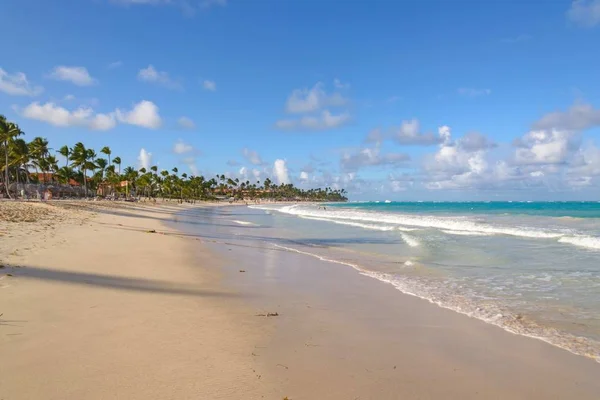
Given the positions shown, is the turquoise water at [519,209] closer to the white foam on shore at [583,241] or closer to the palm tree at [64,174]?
the white foam on shore at [583,241]

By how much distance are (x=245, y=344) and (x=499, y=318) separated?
196 inches

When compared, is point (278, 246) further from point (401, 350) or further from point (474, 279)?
point (401, 350)

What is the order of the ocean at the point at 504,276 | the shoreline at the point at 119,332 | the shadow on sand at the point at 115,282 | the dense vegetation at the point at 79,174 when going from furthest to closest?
the dense vegetation at the point at 79,174 → the shadow on sand at the point at 115,282 → the ocean at the point at 504,276 → the shoreline at the point at 119,332

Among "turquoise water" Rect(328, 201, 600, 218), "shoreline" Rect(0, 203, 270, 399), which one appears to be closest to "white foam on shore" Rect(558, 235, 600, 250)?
"shoreline" Rect(0, 203, 270, 399)

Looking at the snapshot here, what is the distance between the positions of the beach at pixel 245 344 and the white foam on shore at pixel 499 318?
0.25 metres

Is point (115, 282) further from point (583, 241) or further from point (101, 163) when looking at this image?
point (101, 163)

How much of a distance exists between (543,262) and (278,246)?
441 inches

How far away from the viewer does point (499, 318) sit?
7.26m

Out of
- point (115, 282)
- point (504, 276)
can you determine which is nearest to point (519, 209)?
point (504, 276)

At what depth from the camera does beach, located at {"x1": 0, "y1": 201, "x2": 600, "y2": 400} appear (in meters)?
4.10

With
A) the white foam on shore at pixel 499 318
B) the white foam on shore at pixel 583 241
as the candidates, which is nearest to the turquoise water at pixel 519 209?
the white foam on shore at pixel 583 241

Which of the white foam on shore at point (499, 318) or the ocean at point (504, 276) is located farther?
the ocean at point (504, 276)

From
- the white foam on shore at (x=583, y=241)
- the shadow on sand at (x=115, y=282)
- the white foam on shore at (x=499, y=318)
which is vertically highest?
the white foam on shore at (x=583, y=241)

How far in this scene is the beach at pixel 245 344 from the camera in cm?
410
